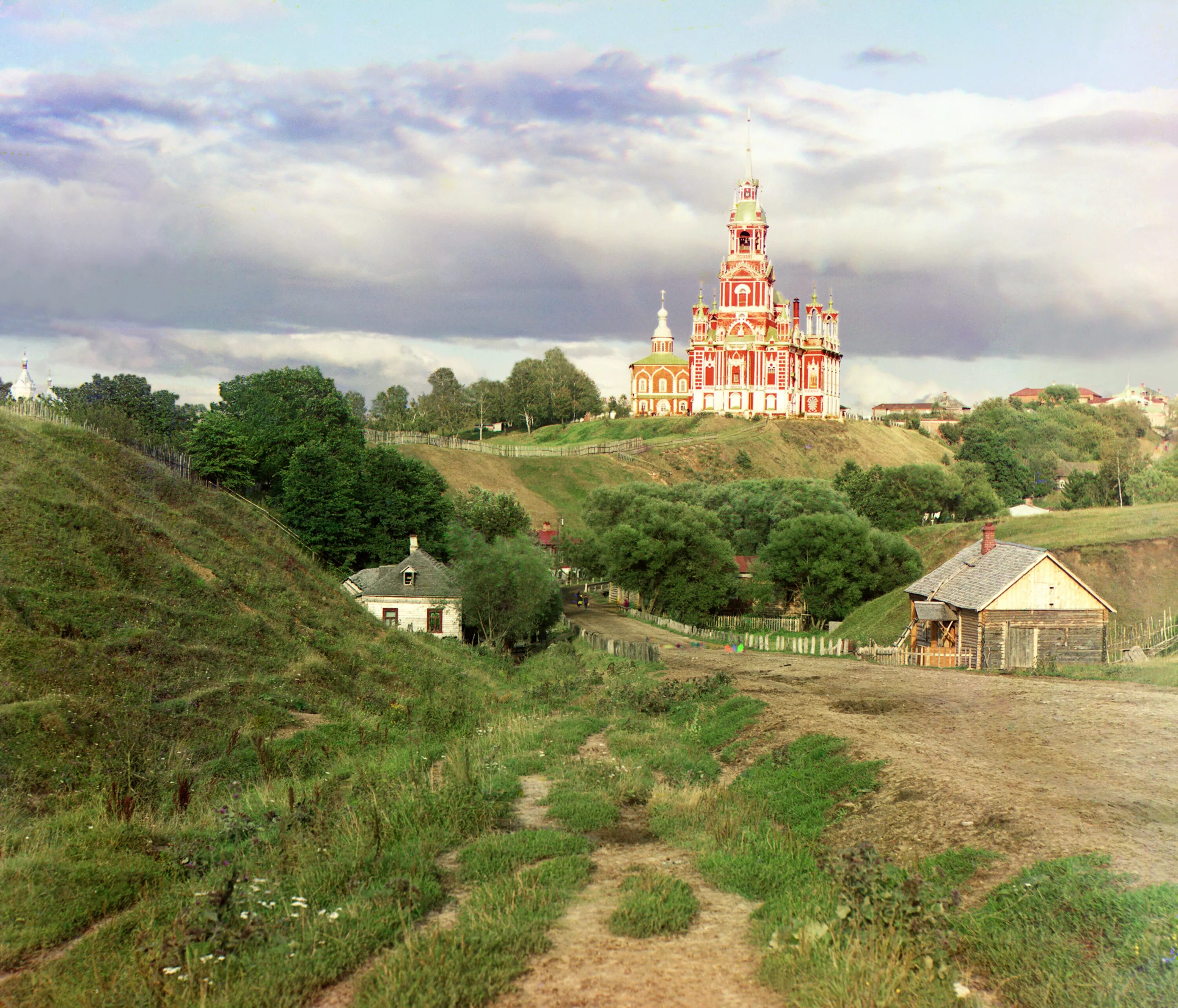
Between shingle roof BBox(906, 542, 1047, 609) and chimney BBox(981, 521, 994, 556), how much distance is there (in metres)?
0.22

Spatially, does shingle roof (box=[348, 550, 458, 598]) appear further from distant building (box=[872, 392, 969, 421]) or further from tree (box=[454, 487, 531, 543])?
distant building (box=[872, 392, 969, 421])

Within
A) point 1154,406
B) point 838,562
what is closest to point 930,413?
point 1154,406

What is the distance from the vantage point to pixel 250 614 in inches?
977

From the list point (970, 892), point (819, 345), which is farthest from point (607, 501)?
point (819, 345)

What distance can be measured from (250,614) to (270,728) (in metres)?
7.22

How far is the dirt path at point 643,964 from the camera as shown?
7.31 meters

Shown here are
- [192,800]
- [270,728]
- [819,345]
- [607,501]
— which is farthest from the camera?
[819,345]

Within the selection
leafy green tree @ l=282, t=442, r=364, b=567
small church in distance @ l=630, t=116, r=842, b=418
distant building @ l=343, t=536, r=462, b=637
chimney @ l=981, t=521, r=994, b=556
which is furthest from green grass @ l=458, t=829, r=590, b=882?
small church in distance @ l=630, t=116, r=842, b=418

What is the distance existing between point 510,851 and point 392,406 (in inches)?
5225

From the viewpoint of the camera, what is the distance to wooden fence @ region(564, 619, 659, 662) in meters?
34.8

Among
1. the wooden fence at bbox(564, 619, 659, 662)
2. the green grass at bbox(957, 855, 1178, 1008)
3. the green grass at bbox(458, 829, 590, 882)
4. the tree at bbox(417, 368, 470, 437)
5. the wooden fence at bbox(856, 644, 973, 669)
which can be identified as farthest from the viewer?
the tree at bbox(417, 368, 470, 437)

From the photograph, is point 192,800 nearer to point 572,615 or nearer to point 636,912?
point 636,912

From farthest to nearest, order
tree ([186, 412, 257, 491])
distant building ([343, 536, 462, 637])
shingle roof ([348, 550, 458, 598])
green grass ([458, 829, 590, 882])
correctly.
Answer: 1. tree ([186, 412, 257, 491])
2. shingle roof ([348, 550, 458, 598])
3. distant building ([343, 536, 462, 637])
4. green grass ([458, 829, 590, 882])

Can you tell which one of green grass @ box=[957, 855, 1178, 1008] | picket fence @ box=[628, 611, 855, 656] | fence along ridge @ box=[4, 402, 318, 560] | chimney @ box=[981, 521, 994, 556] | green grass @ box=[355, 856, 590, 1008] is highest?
fence along ridge @ box=[4, 402, 318, 560]
